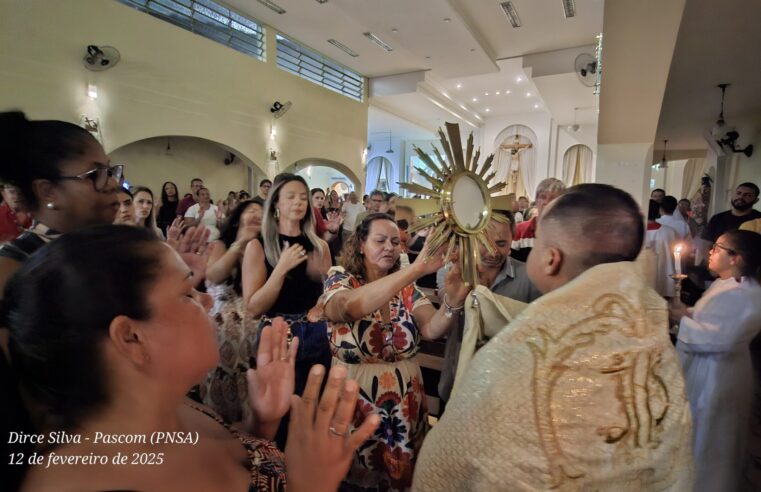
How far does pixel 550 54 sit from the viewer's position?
36.5ft

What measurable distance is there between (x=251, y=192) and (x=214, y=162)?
1.22 meters

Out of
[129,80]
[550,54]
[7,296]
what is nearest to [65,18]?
[129,80]

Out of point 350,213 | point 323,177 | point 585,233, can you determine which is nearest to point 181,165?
point 350,213

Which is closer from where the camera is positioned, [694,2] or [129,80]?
[694,2]

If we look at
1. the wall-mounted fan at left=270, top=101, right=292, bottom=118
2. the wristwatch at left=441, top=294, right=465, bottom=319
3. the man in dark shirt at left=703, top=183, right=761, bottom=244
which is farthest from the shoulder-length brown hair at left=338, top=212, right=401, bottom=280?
the wall-mounted fan at left=270, top=101, right=292, bottom=118

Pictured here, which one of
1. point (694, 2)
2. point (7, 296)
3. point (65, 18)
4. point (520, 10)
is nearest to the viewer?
point (7, 296)

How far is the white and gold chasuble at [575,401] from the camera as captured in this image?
0.91 meters

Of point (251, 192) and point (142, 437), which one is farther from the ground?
point (251, 192)

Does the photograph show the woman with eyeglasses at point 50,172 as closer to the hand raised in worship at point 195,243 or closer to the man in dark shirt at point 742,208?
the hand raised in worship at point 195,243

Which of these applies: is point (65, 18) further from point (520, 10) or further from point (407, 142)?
point (407, 142)

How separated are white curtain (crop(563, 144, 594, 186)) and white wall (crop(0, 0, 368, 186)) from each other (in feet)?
35.9

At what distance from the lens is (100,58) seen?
695 centimetres

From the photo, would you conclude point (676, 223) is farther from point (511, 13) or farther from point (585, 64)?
point (511, 13)

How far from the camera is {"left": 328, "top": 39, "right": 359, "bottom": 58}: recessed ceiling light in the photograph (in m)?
10.8
